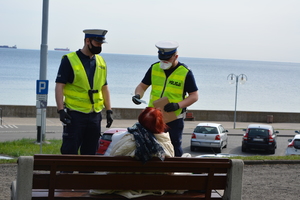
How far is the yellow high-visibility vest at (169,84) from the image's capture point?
602 centimetres

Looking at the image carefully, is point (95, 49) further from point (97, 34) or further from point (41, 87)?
point (41, 87)

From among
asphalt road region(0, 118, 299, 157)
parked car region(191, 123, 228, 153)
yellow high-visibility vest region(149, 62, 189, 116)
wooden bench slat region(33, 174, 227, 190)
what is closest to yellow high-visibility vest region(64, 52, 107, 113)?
yellow high-visibility vest region(149, 62, 189, 116)

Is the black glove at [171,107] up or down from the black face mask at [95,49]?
down

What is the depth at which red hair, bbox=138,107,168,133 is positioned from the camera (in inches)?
197

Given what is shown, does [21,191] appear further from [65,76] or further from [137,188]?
[65,76]

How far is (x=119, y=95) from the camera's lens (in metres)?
84.1

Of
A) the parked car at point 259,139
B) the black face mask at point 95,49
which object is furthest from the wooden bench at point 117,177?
the parked car at point 259,139

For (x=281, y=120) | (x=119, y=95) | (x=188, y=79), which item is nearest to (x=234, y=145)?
(x=281, y=120)

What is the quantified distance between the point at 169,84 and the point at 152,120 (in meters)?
1.14

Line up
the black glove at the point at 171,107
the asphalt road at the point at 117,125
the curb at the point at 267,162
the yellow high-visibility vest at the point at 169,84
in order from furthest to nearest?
the asphalt road at the point at 117,125 < the curb at the point at 267,162 < the yellow high-visibility vest at the point at 169,84 < the black glove at the point at 171,107

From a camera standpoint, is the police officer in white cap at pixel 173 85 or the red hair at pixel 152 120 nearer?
the red hair at pixel 152 120

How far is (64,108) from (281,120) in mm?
41639

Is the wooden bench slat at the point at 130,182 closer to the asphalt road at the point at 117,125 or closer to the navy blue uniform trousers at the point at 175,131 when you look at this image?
the navy blue uniform trousers at the point at 175,131

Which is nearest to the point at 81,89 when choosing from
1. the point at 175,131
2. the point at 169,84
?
the point at 169,84
